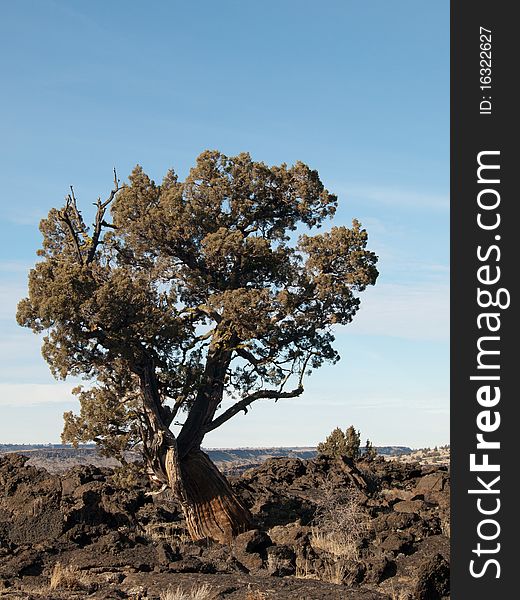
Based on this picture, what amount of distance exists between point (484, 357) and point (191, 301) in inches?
521

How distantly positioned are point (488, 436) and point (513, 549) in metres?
1.51

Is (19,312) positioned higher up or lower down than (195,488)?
higher up

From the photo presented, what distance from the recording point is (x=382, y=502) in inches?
993

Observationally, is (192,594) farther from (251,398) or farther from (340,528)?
(251,398)

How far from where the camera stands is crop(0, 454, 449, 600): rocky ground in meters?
14.3

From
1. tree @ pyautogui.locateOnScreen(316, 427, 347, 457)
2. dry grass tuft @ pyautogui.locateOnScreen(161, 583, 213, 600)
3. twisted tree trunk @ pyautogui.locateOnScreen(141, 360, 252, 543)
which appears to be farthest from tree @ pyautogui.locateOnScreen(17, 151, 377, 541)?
tree @ pyautogui.locateOnScreen(316, 427, 347, 457)

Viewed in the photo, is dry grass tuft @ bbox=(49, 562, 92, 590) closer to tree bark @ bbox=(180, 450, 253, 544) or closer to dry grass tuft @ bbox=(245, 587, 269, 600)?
dry grass tuft @ bbox=(245, 587, 269, 600)

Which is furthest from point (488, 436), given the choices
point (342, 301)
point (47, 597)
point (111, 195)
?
point (111, 195)

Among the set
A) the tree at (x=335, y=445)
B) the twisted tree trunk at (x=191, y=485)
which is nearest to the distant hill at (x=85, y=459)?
the tree at (x=335, y=445)

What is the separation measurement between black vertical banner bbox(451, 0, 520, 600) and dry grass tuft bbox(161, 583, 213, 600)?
4158mm

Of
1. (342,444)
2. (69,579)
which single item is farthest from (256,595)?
(342,444)

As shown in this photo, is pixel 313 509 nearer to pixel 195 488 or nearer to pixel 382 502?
pixel 382 502

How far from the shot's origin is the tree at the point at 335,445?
37188mm

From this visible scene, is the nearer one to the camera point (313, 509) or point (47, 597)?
point (47, 597)
